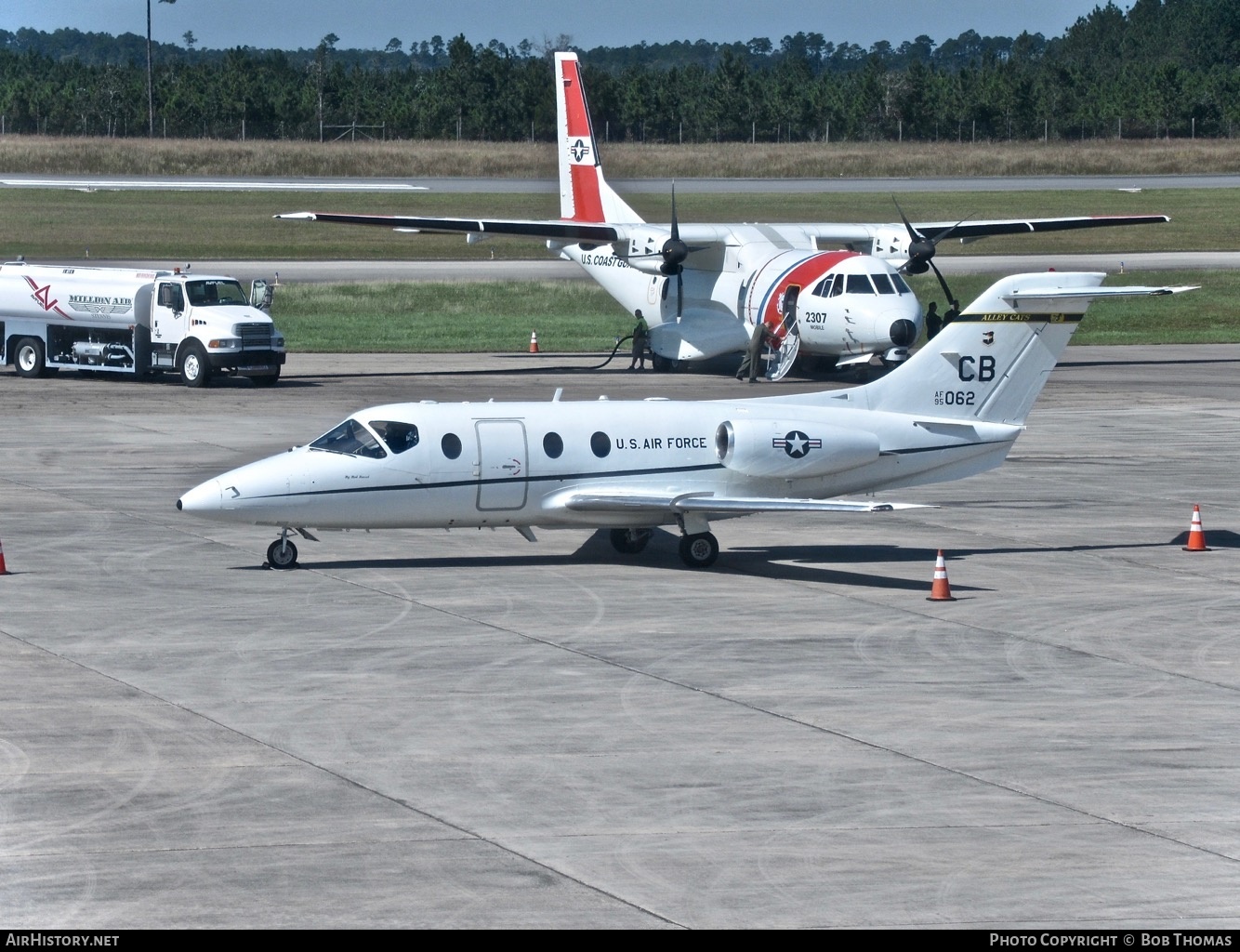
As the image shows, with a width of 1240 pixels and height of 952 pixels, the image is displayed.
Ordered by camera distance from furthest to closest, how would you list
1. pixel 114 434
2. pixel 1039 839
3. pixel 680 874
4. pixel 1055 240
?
pixel 1055 240 → pixel 114 434 → pixel 1039 839 → pixel 680 874

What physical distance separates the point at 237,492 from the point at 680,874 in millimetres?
10742

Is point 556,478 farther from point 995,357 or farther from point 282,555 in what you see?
point 995,357

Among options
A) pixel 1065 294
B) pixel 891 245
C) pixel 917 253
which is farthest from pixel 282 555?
pixel 891 245

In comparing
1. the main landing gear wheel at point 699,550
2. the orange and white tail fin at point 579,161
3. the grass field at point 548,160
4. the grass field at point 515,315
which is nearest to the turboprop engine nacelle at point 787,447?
the main landing gear wheel at point 699,550

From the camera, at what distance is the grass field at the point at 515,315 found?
52469 millimetres

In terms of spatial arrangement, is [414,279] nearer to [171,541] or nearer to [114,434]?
[114,434]

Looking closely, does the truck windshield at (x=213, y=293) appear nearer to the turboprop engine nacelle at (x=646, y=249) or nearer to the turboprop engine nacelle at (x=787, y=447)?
the turboprop engine nacelle at (x=646, y=249)

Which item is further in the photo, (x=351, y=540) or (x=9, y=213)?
(x=9, y=213)

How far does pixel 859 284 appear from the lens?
1597 inches

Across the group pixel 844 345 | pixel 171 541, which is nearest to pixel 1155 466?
pixel 844 345

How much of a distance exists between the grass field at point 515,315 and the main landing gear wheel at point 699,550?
29130 millimetres

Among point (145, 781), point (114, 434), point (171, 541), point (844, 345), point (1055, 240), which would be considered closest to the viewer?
point (145, 781)

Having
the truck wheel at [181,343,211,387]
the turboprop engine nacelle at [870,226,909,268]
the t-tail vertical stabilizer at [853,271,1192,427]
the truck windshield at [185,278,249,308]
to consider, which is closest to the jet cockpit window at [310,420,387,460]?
the t-tail vertical stabilizer at [853,271,1192,427]

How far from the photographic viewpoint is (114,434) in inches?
1331
